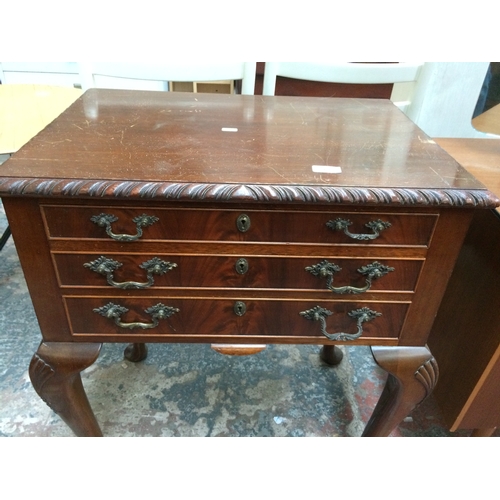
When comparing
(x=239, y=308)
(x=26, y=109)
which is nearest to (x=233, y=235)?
(x=239, y=308)

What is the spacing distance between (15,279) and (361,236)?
1.48 meters

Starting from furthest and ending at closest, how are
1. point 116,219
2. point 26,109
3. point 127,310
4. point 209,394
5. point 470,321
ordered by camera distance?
point 26,109, point 209,394, point 470,321, point 127,310, point 116,219

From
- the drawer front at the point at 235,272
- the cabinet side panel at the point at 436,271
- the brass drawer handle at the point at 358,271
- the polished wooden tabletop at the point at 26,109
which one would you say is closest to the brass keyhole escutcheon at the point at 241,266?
the drawer front at the point at 235,272

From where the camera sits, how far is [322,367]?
1.36 m

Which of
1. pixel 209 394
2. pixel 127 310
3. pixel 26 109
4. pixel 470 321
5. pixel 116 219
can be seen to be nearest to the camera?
pixel 116 219

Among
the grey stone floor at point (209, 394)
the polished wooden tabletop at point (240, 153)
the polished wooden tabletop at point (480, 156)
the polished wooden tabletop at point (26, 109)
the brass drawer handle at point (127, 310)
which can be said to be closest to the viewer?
the polished wooden tabletop at point (240, 153)

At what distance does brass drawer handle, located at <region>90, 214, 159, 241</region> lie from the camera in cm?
68

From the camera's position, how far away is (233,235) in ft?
2.32

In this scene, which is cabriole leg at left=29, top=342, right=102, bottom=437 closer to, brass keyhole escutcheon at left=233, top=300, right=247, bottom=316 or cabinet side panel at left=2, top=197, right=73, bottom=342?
cabinet side panel at left=2, top=197, right=73, bottom=342

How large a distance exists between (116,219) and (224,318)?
0.28 meters

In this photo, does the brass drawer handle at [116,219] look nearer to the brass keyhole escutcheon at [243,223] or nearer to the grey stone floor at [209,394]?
the brass keyhole escutcheon at [243,223]

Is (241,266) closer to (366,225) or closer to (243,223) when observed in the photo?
(243,223)

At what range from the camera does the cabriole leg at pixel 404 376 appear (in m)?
0.84

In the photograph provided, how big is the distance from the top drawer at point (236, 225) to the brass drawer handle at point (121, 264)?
0.05 meters
